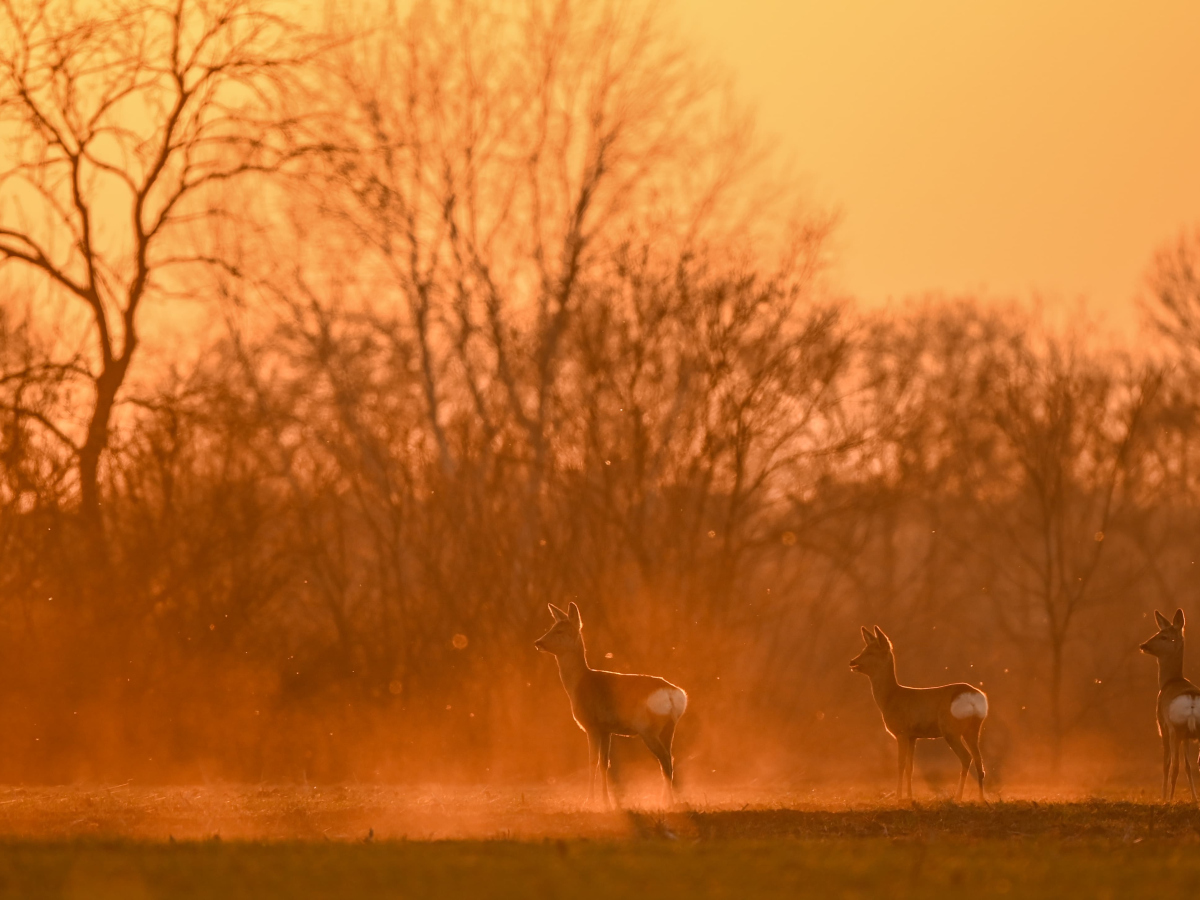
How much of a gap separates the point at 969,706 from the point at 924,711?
0.53 metres

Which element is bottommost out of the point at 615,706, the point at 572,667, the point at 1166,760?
the point at 1166,760

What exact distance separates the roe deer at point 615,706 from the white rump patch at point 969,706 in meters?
3.35

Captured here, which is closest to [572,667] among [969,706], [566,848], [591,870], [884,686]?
[884,686]

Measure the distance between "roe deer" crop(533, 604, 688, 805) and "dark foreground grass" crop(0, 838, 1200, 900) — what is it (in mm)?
3349

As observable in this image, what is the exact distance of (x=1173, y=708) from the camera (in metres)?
18.9

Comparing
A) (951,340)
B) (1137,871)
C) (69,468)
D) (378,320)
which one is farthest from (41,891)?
(951,340)

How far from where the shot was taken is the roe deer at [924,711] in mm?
18766

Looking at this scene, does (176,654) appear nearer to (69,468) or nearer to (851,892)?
(69,468)

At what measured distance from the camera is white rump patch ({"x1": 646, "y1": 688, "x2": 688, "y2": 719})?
55.5ft

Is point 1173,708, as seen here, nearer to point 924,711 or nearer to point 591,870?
point 924,711

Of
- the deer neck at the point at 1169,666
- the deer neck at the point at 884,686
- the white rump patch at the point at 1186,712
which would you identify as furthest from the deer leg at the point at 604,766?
the deer neck at the point at 1169,666

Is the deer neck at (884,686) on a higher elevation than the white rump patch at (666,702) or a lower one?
higher

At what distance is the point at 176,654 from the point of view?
91.7ft

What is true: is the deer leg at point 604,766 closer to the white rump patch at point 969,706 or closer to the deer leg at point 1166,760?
the white rump patch at point 969,706
